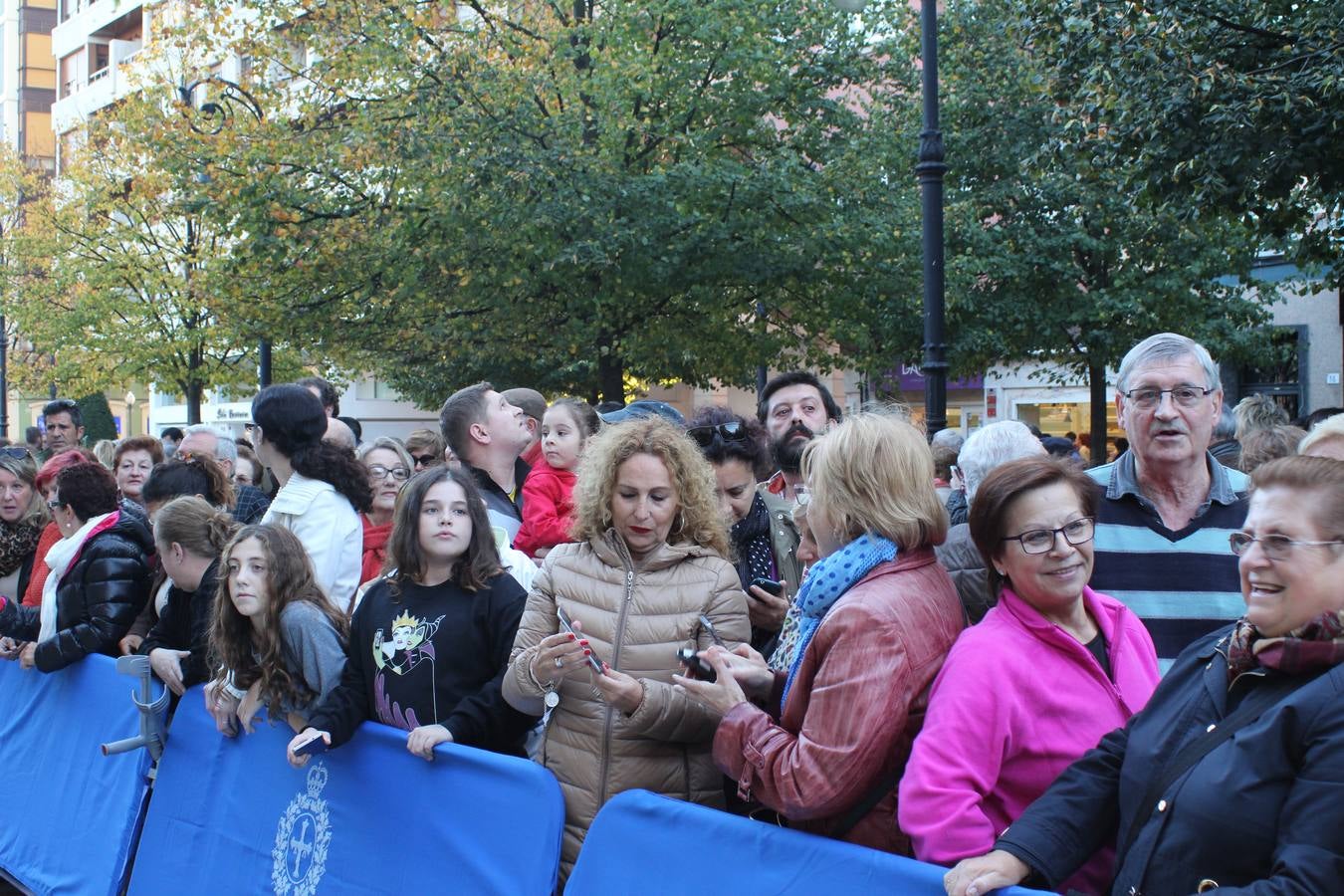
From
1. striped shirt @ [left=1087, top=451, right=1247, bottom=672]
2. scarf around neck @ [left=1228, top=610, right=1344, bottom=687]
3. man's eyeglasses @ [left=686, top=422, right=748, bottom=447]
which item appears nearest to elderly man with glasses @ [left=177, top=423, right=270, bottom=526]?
man's eyeglasses @ [left=686, top=422, right=748, bottom=447]

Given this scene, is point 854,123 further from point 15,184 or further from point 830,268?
point 15,184

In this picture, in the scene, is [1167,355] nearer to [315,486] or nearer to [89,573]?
[315,486]

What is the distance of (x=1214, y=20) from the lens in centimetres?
1002

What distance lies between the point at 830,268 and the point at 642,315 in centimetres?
222

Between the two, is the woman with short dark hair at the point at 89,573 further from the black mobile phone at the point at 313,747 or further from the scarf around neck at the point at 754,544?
the scarf around neck at the point at 754,544

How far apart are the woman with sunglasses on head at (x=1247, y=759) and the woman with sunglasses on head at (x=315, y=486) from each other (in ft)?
10.9

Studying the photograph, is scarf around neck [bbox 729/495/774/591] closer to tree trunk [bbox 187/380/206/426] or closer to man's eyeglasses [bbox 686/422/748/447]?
man's eyeglasses [bbox 686/422/748/447]

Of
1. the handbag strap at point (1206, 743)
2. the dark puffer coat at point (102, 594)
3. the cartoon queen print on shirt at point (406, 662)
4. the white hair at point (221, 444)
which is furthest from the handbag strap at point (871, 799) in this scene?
the white hair at point (221, 444)

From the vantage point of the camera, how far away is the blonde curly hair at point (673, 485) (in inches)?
153

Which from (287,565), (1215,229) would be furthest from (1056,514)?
(1215,229)

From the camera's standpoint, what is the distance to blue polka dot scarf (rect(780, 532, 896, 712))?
302 centimetres

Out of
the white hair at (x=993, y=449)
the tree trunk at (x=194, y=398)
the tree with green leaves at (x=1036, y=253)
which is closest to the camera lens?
the white hair at (x=993, y=449)

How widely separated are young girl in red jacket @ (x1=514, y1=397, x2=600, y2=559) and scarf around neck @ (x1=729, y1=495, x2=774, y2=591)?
0.94 m

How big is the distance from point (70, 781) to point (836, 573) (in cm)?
446
